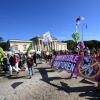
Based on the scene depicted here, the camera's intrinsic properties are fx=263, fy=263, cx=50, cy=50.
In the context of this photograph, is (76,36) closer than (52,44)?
Yes

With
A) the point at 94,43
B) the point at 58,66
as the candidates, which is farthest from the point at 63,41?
the point at 58,66

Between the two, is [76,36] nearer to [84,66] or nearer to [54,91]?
[84,66]

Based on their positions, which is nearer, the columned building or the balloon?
the balloon

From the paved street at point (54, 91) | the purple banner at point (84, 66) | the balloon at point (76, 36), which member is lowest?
the paved street at point (54, 91)

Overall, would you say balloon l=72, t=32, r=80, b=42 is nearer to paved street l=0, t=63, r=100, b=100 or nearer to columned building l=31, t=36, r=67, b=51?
paved street l=0, t=63, r=100, b=100

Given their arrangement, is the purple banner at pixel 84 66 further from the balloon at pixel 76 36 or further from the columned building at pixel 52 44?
the columned building at pixel 52 44

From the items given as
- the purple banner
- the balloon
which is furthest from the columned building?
the purple banner

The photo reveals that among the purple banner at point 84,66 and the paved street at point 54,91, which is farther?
the purple banner at point 84,66

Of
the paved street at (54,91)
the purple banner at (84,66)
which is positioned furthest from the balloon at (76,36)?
the paved street at (54,91)

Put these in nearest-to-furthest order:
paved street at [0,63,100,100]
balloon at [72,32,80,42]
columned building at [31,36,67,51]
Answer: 1. paved street at [0,63,100,100]
2. balloon at [72,32,80,42]
3. columned building at [31,36,67,51]

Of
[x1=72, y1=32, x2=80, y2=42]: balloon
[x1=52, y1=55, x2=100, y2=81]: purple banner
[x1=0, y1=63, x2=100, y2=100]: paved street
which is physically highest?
[x1=72, y1=32, x2=80, y2=42]: balloon

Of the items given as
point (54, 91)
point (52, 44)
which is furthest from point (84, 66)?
point (52, 44)

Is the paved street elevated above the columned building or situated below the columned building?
below

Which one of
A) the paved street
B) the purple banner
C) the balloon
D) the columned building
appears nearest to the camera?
the paved street
